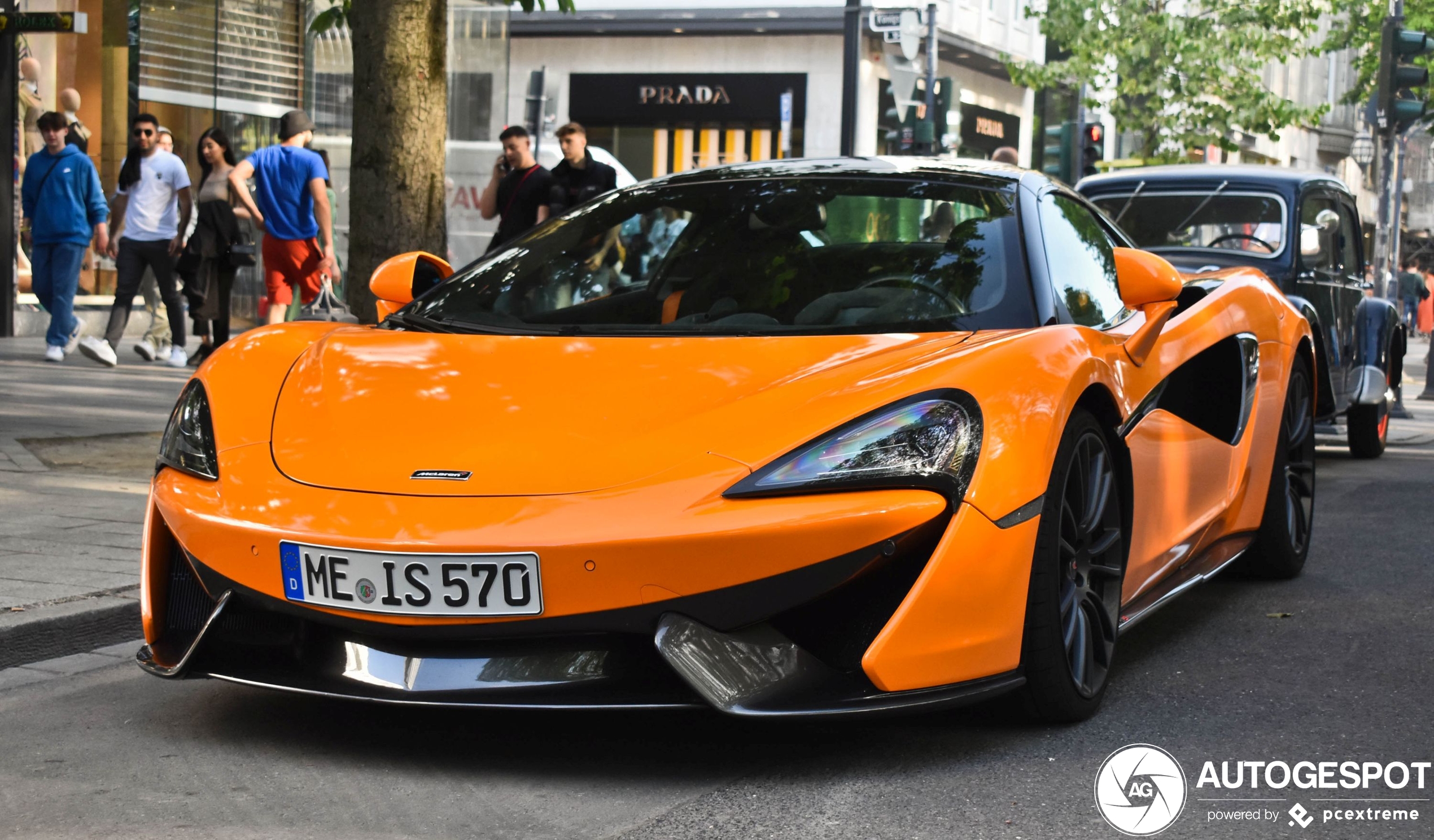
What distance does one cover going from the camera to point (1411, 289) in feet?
101

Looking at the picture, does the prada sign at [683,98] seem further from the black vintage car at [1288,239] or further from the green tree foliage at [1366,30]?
the black vintage car at [1288,239]

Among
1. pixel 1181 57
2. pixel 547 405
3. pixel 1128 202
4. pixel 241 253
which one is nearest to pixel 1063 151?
pixel 1128 202

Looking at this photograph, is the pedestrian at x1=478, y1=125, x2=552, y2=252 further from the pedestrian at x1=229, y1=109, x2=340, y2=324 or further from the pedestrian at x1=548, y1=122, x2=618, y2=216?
the pedestrian at x1=229, y1=109, x2=340, y2=324

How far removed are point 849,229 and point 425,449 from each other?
1438mm

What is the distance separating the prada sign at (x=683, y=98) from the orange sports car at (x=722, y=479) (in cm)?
2569

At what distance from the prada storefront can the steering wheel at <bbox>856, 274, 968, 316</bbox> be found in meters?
25.8

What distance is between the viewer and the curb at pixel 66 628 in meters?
4.47

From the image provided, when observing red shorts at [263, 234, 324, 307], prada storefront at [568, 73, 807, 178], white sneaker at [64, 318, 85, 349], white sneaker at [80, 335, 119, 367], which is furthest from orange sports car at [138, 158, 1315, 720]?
prada storefront at [568, 73, 807, 178]

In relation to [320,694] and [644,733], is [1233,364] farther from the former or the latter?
[320,694]

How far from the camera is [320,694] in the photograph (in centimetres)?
341

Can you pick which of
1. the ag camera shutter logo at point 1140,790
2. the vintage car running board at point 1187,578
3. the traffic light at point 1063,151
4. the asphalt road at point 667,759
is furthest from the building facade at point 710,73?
the ag camera shutter logo at point 1140,790

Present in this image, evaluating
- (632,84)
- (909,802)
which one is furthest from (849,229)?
(632,84)

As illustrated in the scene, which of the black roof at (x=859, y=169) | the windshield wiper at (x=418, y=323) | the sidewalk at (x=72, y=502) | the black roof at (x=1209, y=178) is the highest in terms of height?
the black roof at (x=1209, y=178)

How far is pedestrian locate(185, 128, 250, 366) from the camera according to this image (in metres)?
12.8
